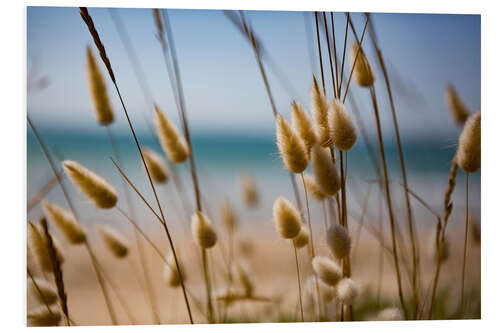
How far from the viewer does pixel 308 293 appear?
60.3 inches

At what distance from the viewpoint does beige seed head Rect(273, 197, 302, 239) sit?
141 cm

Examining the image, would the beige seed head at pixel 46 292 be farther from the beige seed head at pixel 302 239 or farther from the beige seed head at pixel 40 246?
the beige seed head at pixel 302 239

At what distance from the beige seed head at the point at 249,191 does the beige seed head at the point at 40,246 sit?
1.81 feet

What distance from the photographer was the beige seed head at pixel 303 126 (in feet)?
4.55

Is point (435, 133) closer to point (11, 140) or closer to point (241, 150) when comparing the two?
point (241, 150)

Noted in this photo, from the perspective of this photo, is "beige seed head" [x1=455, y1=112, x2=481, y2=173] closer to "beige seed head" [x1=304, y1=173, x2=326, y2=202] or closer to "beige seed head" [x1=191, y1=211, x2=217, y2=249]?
"beige seed head" [x1=304, y1=173, x2=326, y2=202]

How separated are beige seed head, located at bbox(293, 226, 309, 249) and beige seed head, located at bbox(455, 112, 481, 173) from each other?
0.49m

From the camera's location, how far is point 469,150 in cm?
150

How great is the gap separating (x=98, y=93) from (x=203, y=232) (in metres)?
0.50

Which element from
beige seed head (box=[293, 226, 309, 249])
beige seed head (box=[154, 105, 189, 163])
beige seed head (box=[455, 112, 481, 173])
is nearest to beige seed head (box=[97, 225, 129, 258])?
beige seed head (box=[154, 105, 189, 163])

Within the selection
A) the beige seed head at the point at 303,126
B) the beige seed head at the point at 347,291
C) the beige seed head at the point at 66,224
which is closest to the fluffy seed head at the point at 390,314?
the beige seed head at the point at 347,291

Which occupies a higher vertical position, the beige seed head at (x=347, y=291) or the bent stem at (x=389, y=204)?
the bent stem at (x=389, y=204)

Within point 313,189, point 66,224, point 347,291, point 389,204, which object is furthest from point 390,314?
point 66,224

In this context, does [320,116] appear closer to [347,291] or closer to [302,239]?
[302,239]
